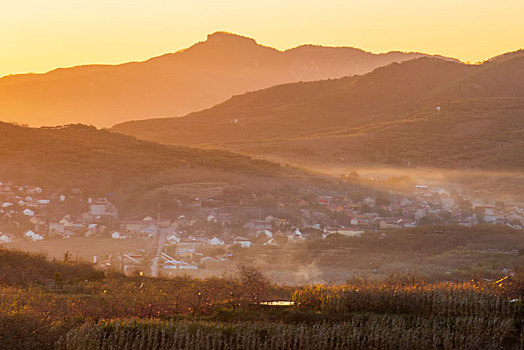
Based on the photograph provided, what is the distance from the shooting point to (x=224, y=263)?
2673 cm

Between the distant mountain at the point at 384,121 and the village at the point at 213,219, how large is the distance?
18398mm

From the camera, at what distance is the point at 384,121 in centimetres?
8275

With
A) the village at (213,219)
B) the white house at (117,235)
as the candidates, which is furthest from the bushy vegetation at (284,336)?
the white house at (117,235)

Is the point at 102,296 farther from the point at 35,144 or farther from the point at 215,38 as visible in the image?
the point at 215,38

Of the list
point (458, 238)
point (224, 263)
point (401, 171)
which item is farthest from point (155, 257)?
point (401, 171)

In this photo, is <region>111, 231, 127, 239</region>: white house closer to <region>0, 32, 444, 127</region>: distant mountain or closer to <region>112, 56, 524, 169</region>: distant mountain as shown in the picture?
<region>112, 56, 524, 169</region>: distant mountain

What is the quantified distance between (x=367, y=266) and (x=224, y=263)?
5.06 m

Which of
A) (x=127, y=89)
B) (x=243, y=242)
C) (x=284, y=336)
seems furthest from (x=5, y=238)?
(x=127, y=89)

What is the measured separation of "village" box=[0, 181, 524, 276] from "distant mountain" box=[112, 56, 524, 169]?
18.4 metres

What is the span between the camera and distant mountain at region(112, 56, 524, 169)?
6303cm

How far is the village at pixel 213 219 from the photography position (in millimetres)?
28750

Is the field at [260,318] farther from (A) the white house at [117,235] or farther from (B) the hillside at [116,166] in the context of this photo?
(B) the hillside at [116,166]

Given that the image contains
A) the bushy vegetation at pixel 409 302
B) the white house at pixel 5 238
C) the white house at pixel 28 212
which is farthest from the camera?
the white house at pixel 28 212

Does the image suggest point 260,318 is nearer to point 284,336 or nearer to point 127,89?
point 284,336
